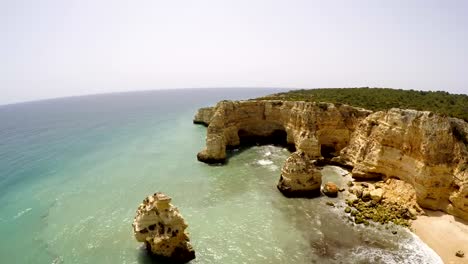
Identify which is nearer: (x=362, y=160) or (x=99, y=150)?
(x=362, y=160)

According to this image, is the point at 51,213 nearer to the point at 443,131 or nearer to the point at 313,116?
the point at 313,116

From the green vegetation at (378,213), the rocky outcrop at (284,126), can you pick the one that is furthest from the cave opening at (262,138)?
the green vegetation at (378,213)

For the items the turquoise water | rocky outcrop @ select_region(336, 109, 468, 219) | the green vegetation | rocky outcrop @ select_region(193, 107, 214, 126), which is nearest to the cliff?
rocky outcrop @ select_region(336, 109, 468, 219)

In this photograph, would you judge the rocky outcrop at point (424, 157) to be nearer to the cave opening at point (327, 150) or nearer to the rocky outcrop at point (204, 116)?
the cave opening at point (327, 150)

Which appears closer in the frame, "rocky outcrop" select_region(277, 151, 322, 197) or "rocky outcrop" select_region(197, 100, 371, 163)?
"rocky outcrop" select_region(277, 151, 322, 197)

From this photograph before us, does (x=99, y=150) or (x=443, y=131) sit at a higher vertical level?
(x=443, y=131)

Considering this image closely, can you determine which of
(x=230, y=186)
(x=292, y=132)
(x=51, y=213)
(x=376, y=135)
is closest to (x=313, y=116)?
(x=292, y=132)

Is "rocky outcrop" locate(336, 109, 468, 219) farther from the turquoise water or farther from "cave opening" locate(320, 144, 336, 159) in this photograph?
"cave opening" locate(320, 144, 336, 159)

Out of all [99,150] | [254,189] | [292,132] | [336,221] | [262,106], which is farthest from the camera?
[99,150]
